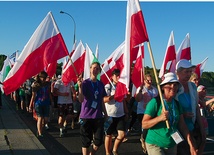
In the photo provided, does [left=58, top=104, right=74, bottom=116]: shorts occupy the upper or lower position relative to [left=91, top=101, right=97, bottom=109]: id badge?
lower

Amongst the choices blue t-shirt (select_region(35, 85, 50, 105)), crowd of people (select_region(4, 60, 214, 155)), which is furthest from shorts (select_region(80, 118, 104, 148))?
blue t-shirt (select_region(35, 85, 50, 105))

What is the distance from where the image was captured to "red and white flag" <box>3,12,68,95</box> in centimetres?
582

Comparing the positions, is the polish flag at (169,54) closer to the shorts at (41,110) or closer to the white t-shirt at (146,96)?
the white t-shirt at (146,96)

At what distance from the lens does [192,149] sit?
13.1ft

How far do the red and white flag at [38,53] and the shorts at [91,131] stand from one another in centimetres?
134

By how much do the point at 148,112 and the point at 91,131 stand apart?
2.03 meters

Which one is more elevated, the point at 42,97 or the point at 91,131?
the point at 42,97

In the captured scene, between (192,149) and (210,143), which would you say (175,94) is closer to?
(192,149)

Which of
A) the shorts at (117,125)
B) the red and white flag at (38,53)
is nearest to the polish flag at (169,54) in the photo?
the shorts at (117,125)

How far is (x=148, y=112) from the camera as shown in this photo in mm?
3861

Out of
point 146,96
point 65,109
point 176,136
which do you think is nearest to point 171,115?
point 176,136

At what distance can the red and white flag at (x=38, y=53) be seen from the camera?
19.1 ft

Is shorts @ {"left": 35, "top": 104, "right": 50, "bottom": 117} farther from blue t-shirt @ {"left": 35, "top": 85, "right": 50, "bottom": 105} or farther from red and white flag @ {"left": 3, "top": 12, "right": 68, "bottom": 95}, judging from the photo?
red and white flag @ {"left": 3, "top": 12, "right": 68, "bottom": 95}

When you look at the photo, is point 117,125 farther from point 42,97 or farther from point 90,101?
point 42,97
